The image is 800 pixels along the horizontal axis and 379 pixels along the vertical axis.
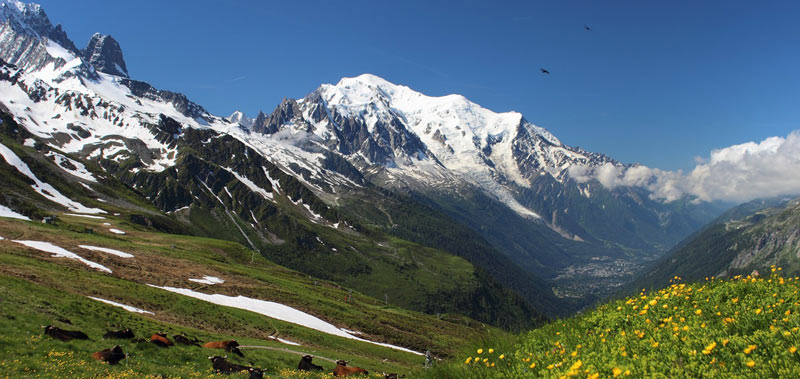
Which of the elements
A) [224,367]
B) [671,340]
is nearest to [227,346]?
[224,367]

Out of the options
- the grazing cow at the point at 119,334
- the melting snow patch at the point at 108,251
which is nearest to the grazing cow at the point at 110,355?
the grazing cow at the point at 119,334

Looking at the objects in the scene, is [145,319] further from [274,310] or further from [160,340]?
[274,310]

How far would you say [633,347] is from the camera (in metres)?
9.06

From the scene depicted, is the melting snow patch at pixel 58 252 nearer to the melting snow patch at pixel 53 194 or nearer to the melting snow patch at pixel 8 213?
the melting snow patch at pixel 8 213

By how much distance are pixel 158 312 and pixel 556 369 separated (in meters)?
50.1

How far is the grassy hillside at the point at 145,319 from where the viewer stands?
73.5 feet

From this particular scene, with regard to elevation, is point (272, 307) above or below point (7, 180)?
above

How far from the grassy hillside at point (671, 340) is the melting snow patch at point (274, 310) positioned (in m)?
55.7

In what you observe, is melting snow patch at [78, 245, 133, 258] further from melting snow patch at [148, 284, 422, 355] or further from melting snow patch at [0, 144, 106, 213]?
melting snow patch at [0, 144, 106, 213]

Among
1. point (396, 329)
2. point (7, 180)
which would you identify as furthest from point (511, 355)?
point (7, 180)

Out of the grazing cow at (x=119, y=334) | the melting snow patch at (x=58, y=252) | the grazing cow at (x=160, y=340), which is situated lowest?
the melting snow patch at (x=58, y=252)

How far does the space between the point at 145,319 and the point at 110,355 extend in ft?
65.1

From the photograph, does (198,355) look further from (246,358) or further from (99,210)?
(99,210)

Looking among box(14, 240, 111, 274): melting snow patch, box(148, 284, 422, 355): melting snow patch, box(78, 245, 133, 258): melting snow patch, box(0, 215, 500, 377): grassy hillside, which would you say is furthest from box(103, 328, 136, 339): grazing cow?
box(78, 245, 133, 258): melting snow patch
